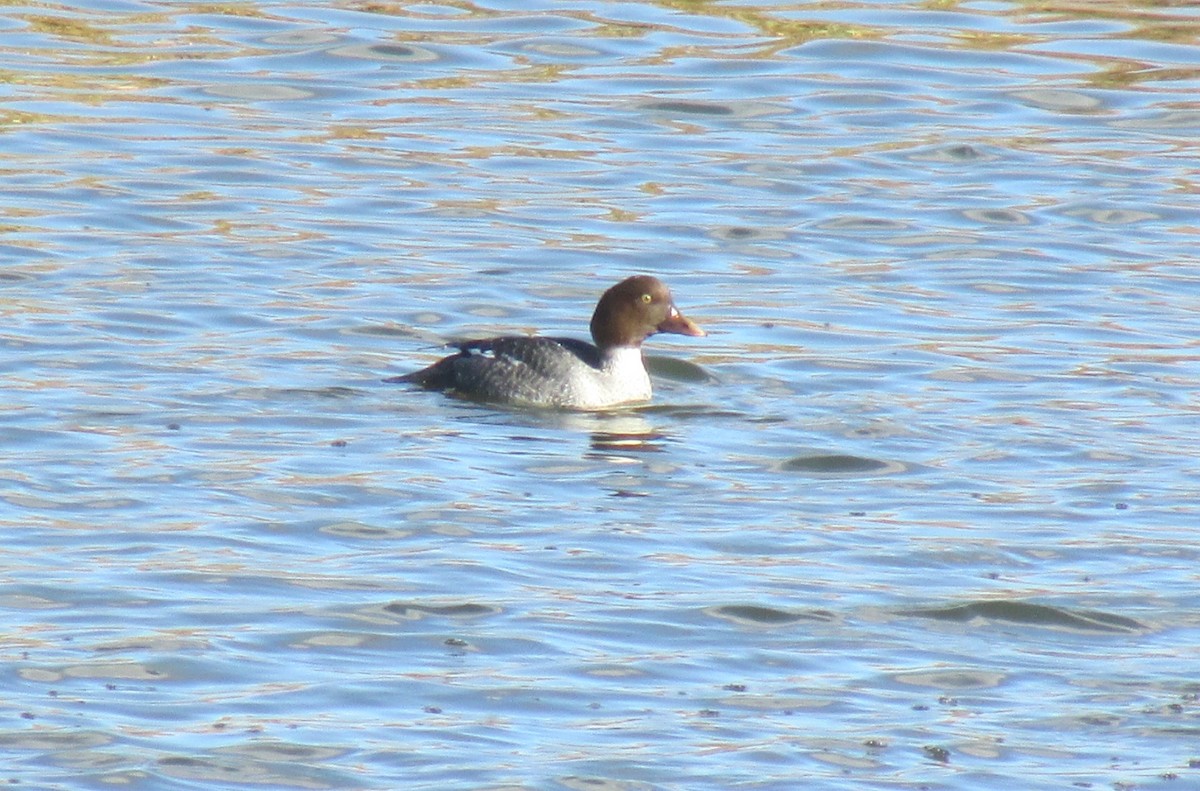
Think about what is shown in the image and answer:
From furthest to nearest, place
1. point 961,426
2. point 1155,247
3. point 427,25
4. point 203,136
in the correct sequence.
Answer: point 427,25 < point 203,136 < point 1155,247 < point 961,426

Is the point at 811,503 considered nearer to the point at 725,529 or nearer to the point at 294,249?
the point at 725,529

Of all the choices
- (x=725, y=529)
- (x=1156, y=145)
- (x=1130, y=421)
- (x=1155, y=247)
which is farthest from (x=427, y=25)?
(x=725, y=529)

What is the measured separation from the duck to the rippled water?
0.50 ft

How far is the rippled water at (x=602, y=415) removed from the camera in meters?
7.87

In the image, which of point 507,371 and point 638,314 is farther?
point 638,314

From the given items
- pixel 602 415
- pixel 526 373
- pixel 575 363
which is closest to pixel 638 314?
pixel 575 363

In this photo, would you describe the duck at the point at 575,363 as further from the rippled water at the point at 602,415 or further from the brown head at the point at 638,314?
the rippled water at the point at 602,415

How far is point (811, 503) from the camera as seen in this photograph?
10.7 metres

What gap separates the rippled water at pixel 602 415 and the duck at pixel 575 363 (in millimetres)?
154

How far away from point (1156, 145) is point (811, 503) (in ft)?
33.0

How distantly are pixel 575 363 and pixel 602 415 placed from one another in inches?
12.2

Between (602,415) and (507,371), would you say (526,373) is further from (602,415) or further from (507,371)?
(602,415)

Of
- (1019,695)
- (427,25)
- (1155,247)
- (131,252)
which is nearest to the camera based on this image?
(1019,695)

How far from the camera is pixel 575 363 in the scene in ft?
42.6
